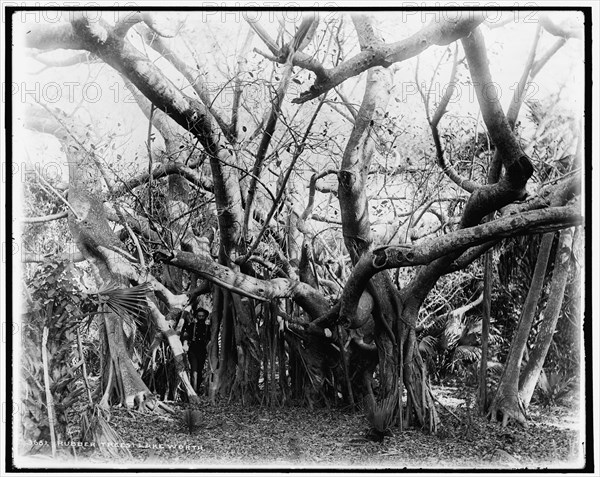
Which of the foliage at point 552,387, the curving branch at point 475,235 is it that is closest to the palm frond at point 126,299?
the curving branch at point 475,235

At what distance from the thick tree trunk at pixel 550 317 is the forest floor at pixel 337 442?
14.9 inches

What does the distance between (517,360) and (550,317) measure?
2.08 ft

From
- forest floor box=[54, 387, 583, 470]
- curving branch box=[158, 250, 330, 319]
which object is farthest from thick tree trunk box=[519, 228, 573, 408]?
curving branch box=[158, 250, 330, 319]

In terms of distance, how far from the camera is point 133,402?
25.4 feet

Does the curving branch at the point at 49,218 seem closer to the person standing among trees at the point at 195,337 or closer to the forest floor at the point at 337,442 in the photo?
the person standing among trees at the point at 195,337

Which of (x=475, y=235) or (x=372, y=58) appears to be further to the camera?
(x=475, y=235)

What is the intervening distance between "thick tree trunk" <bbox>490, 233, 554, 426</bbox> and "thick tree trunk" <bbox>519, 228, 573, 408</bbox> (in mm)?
Answer: 156

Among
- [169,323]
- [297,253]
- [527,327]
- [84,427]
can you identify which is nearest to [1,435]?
[84,427]

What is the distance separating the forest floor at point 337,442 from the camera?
618 centimetres

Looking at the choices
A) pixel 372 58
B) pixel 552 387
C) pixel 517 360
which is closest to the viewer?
pixel 372 58

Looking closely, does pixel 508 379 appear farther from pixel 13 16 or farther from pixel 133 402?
pixel 13 16

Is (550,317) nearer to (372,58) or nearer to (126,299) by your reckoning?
(372,58)

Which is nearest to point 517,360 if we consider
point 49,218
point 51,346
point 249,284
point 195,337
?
point 249,284

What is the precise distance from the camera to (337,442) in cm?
681
